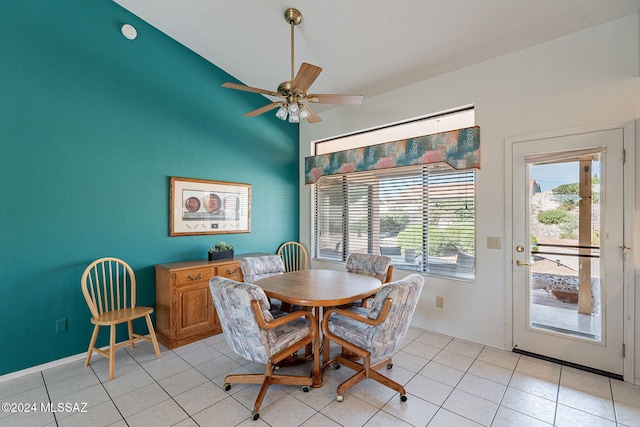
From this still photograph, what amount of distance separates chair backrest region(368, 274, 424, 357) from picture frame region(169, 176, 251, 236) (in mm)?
2632

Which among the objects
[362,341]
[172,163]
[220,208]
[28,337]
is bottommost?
[28,337]

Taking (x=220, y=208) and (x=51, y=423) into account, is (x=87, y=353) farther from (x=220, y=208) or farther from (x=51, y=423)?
(x=220, y=208)

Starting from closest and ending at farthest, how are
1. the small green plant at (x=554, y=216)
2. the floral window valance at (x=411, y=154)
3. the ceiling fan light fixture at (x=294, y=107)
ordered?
the ceiling fan light fixture at (x=294, y=107), the small green plant at (x=554, y=216), the floral window valance at (x=411, y=154)

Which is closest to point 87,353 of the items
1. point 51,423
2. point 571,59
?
point 51,423

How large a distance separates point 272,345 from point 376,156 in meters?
2.76

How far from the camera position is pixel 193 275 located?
3.17 meters

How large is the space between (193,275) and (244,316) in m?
1.53

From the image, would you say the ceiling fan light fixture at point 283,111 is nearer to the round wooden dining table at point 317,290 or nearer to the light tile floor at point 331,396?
the round wooden dining table at point 317,290

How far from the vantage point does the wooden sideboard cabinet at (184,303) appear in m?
3.02

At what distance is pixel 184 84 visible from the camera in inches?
142

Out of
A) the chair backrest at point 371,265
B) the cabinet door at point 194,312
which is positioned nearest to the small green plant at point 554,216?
the chair backrest at point 371,265

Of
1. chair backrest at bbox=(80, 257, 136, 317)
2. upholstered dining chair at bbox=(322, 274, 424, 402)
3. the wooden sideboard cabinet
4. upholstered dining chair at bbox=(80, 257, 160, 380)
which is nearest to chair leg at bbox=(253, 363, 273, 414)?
upholstered dining chair at bbox=(322, 274, 424, 402)

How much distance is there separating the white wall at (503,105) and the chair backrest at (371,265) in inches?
27.7

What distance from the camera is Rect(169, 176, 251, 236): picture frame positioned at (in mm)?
3502
